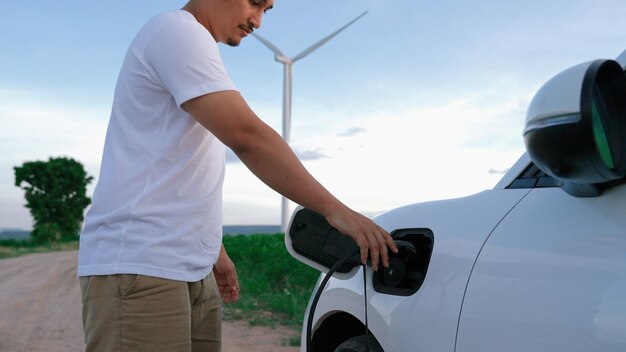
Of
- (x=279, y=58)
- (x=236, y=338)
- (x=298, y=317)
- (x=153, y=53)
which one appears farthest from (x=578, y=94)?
(x=279, y=58)

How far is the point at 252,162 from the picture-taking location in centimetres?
184

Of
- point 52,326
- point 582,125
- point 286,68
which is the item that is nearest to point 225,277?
point 582,125

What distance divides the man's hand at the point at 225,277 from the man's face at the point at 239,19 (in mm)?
805

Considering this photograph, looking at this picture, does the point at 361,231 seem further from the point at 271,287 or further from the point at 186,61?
the point at 271,287

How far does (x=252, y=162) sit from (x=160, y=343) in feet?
1.88

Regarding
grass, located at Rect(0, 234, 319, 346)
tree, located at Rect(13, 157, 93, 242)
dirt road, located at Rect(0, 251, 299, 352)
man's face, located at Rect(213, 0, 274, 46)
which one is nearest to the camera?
man's face, located at Rect(213, 0, 274, 46)

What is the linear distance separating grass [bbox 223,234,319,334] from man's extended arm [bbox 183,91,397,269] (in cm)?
518

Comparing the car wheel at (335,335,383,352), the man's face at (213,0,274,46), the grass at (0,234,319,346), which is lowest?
the grass at (0,234,319,346)

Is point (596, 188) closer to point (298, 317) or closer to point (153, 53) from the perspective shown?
point (153, 53)

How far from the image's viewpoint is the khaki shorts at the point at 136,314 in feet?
6.35

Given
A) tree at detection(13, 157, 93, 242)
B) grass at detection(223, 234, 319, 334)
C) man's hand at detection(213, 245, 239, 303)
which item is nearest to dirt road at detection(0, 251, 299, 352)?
grass at detection(223, 234, 319, 334)

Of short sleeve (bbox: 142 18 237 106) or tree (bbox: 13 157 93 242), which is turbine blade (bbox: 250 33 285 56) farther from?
tree (bbox: 13 157 93 242)

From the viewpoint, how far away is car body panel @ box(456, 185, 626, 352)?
1.44 metres

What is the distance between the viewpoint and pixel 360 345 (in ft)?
7.06
